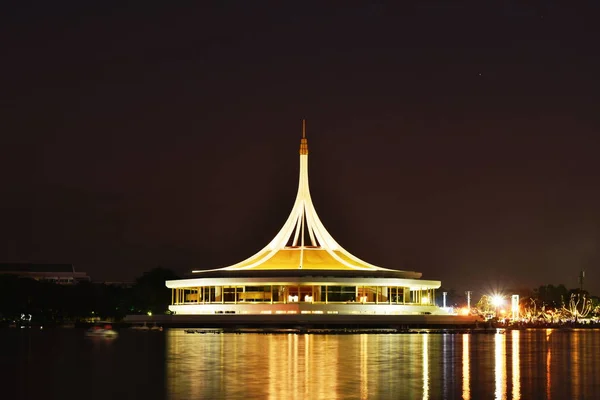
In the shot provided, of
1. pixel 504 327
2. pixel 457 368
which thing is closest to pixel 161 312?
pixel 504 327

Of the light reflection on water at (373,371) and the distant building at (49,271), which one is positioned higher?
the distant building at (49,271)

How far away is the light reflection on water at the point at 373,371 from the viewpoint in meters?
26.7

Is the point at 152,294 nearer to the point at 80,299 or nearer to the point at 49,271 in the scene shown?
the point at 80,299

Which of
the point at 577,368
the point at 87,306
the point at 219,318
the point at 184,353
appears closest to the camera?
the point at 577,368

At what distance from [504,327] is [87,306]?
3079cm

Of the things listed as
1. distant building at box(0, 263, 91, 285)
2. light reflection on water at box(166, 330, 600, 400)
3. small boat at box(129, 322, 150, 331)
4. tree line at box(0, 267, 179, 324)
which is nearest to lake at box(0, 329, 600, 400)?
light reflection on water at box(166, 330, 600, 400)

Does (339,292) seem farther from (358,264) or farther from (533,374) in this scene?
(533,374)

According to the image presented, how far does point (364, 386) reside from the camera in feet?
91.7

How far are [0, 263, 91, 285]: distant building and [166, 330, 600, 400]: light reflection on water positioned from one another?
84236 millimetres

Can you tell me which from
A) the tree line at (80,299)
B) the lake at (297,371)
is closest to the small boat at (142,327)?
the tree line at (80,299)

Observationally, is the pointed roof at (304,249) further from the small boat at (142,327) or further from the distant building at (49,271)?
the distant building at (49,271)

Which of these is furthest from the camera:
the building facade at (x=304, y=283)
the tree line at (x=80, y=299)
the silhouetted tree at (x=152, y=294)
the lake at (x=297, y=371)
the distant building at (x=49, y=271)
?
the distant building at (x=49, y=271)

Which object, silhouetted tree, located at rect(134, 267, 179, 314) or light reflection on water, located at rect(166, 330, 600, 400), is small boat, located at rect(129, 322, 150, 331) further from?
light reflection on water, located at rect(166, 330, 600, 400)

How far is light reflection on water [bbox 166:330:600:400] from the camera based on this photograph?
1049 inches
